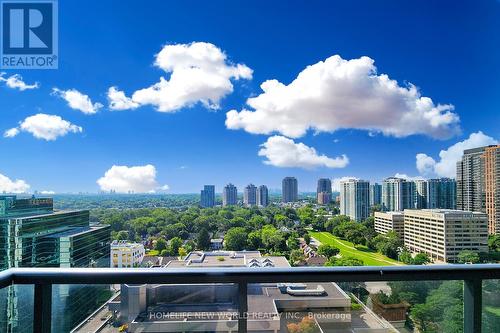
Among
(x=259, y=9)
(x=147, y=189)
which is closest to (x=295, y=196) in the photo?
(x=147, y=189)

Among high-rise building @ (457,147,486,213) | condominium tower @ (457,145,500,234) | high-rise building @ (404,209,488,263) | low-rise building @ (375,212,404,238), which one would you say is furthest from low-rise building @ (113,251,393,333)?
high-rise building @ (457,147,486,213)

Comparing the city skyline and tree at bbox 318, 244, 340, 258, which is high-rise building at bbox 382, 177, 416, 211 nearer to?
the city skyline

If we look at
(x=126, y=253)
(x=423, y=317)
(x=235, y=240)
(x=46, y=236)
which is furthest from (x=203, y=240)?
(x=423, y=317)

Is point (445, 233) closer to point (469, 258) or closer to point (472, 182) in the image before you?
point (472, 182)

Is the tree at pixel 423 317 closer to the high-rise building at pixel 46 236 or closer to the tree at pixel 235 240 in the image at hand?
the high-rise building at pixel 46 236

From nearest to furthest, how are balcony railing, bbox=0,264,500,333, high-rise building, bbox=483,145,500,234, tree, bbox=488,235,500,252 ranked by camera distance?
balcony railing, bbox=0,264,500,333, tree, bbox=488,235,500,252, high-rise building, bbox=483,145,500,234

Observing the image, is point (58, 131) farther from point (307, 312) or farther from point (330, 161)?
point (307, 312)
